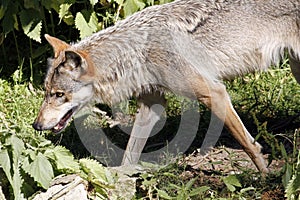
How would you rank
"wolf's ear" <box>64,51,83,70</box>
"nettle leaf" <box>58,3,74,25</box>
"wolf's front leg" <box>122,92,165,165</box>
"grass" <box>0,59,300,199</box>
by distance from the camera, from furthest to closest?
"nettle leaf" <box>58,3,74,25</box>, "wolf's front leg" <box>122,92,165,165</box>, "wolf's ear" <box>64,51,83,70</box>, "grass" <box>0,59,300,199</box>

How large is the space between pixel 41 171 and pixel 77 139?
2167mm

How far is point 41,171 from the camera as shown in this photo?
511 centimetres

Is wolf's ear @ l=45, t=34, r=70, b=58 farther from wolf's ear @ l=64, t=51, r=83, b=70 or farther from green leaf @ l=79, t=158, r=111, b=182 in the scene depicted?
green leaf @ l=79, t=158, r=111, b=182

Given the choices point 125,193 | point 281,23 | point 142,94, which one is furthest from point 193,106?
point 125,193

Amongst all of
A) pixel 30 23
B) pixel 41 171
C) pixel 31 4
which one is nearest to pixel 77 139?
pixel 30 23

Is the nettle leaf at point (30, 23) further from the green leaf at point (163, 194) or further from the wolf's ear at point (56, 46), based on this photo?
the green leaf at point (163, 194)

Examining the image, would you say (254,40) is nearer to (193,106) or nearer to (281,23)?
(281,23)

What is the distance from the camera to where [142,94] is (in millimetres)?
6445

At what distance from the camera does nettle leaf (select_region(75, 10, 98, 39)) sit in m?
7.76

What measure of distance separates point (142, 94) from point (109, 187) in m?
1.41

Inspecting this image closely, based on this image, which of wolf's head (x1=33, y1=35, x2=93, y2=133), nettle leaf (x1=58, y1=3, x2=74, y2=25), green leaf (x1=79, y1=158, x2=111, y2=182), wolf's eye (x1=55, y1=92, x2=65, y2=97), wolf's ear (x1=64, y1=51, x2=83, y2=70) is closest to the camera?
green leaf (x1=79, y1=158, x2=111, y2=182)

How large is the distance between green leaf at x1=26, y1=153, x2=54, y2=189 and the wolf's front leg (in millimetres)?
1547

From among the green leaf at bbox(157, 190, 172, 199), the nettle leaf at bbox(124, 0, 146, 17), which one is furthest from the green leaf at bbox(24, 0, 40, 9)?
the green leaf at bbox(157, 190, 172, 199)

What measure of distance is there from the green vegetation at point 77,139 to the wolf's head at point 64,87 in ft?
1.37
